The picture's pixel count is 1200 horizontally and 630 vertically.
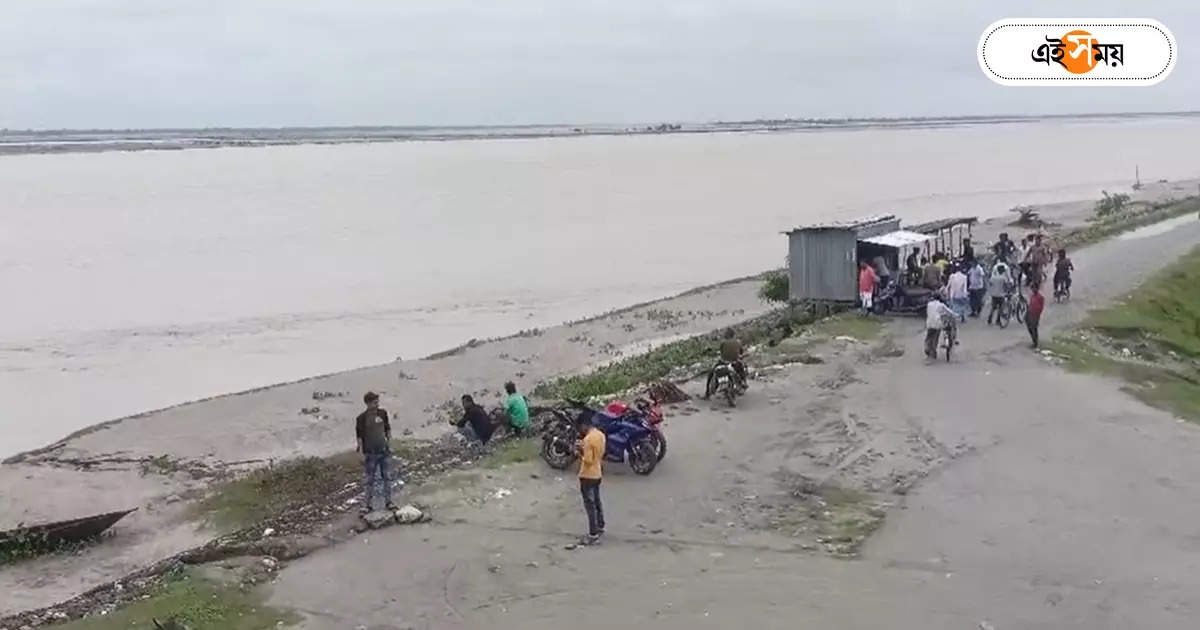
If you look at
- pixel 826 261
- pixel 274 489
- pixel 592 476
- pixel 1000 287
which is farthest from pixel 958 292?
pixel 274 489

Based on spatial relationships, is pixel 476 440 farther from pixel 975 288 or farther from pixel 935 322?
pixel 975 288

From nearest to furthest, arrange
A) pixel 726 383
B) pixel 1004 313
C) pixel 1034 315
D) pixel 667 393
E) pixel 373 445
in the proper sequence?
pixel 373 445
pixel 726 383
pixel 667 393
pixel 1034 315
pixel 1004 313

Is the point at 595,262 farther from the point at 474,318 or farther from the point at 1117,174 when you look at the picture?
the point at 1117,174

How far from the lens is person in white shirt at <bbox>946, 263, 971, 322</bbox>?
24.4 m

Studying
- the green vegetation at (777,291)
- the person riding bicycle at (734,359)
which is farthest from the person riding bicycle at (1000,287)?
the person riding bicycle at (734,359)

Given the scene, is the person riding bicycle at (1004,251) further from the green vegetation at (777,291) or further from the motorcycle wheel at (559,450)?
the motorcycle wheel at (559,450)

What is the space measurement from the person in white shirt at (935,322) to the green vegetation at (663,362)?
12.9 ft

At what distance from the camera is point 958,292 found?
2447 centimetres

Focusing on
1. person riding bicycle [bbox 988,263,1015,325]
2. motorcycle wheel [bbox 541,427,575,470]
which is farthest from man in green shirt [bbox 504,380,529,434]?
A: person riding bicycle [bbox 988,263,1015,325]

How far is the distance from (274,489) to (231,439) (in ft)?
15.7

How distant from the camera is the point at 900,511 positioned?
1405 centimetres

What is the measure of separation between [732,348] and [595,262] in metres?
31.5

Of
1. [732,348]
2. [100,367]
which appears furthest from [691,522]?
[100,367]

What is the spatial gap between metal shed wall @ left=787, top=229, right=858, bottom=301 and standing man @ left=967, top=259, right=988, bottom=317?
2.55 m
